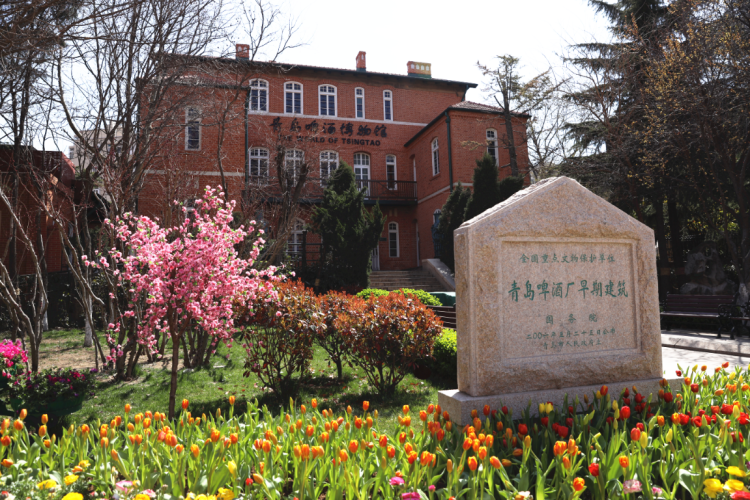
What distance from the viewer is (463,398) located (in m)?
3.48

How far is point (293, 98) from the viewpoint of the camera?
2394cm

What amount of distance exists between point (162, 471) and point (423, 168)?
75.0ft

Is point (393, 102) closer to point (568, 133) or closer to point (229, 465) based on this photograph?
point (568, 133)

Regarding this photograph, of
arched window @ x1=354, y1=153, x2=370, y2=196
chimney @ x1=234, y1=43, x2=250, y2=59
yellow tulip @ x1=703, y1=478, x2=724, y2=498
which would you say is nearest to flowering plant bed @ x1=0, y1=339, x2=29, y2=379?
yellow tulip @ x1=703, y1=478, x2=724, y2=498

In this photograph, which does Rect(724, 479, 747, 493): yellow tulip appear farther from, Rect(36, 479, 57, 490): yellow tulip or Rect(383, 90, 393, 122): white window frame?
Rect(383, 90, 393, 122): white window frame

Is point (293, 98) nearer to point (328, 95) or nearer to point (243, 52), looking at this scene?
point (328, 95)

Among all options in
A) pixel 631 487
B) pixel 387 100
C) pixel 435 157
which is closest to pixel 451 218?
pixel 435 157

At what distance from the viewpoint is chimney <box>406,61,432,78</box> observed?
2663cm

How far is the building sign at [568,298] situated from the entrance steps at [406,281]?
13761 millimetres

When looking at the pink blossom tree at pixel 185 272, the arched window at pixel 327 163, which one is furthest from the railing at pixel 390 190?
the pink blossom tree at pixel 185 272

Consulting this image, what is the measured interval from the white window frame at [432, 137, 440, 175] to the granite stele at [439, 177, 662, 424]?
19.4m

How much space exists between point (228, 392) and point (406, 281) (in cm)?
1269

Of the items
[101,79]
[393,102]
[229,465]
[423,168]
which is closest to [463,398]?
[229,465]

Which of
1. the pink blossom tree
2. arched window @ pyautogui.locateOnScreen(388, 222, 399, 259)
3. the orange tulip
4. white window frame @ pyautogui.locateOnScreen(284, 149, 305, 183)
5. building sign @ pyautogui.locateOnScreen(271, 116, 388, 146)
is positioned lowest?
the orange tulip
